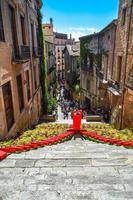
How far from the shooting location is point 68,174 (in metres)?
4.39

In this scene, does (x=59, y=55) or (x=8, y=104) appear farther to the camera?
(x=59, y=55)

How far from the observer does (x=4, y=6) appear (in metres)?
7.74

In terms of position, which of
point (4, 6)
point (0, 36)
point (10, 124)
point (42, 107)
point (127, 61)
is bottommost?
point (42, 107)

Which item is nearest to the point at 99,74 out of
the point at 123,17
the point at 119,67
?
the point at 119,67

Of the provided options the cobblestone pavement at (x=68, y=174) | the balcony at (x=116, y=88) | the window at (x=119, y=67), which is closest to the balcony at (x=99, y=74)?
the balcony at (x=116, y=88)

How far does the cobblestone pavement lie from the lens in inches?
147

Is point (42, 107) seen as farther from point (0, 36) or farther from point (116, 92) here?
point (0, 36)

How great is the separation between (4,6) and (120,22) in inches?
342

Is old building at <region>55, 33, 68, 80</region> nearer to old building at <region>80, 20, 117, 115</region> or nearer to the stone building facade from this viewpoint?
old building at <region>80, 20, 117, 115</region>

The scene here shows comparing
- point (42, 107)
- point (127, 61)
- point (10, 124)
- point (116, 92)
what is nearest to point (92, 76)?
point (42, 107)

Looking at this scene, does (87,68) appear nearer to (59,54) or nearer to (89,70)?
(89,70)

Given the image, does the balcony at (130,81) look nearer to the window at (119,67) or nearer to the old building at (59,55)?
the window at (119,67)

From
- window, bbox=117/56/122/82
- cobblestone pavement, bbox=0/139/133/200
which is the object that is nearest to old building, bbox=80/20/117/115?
window, bbox=117/56/122/82

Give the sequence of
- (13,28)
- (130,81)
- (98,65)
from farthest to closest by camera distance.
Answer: (98,65) → (130,81) → (13,28)
